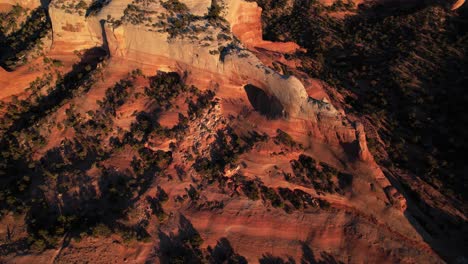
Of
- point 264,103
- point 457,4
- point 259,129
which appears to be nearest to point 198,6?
point 264,103

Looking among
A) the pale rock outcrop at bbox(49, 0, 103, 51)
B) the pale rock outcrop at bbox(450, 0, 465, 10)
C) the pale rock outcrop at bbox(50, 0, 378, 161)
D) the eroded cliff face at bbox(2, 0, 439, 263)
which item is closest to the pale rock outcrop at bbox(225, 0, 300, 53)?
the pale rock outcrop at bbox(50, 0, 378, 161)

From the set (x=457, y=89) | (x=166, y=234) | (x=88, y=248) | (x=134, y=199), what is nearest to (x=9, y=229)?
(x=88, y=248)

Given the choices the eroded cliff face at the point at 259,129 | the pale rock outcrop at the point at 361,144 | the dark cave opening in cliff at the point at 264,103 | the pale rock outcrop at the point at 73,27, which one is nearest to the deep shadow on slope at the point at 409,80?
the eroded cliff face at the point at 259,129

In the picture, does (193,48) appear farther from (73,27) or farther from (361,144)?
(361,144)

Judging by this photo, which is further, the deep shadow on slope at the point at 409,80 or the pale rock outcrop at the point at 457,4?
the pale rock outcrop at the point at 457,4

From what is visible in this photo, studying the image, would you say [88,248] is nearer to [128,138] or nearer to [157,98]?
[128,138]

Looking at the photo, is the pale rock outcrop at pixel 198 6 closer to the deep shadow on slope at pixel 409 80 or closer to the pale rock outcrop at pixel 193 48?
the pale rock outcrop at pixel 193 48

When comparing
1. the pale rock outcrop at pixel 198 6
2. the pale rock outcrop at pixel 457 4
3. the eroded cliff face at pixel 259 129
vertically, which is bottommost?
the eroded cliff face at pixel 259 129

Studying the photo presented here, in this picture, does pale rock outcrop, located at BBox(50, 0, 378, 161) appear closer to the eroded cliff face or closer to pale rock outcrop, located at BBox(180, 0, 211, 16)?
the eroded cliff face

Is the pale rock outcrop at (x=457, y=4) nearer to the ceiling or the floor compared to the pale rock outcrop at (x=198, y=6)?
nearer to the ceiling
